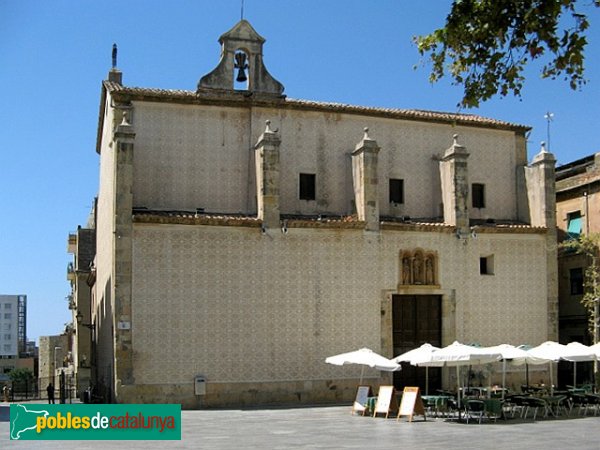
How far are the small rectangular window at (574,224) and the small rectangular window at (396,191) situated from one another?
841 cm

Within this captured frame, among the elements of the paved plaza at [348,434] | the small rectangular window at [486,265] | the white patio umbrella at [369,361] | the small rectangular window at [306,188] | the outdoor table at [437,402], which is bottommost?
the paved plaza at [348,434]

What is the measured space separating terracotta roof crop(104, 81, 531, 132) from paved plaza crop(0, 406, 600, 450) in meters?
11.3

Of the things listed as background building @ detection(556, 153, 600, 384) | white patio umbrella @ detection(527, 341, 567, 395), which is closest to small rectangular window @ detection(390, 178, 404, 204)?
background building @ detection(556, 153, 600, 384)

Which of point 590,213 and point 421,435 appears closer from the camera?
point 421,435

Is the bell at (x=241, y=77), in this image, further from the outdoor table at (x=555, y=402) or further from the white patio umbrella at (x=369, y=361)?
the outdoor table at (x=555, y=402)

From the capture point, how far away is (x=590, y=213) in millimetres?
35656

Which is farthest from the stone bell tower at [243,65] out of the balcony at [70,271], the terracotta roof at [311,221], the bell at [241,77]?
the balcony at [70,271]

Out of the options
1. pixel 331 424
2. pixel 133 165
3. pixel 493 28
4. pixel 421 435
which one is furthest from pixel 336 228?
pixel 493 28

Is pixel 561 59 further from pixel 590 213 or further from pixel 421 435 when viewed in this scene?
pixel 590 213

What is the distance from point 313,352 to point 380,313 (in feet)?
9.73

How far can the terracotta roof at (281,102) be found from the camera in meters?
30.6

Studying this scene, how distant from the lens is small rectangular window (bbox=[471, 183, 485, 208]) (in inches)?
1371

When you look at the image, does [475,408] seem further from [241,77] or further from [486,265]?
[241,77]

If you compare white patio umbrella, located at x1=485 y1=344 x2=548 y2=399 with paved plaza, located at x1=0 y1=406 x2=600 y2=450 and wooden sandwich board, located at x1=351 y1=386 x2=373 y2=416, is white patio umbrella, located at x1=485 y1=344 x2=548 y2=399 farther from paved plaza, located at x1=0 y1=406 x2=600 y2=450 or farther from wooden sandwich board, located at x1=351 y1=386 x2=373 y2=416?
wooden sandwich board, located at x1=351 y1=386 x2=373 y2=416
